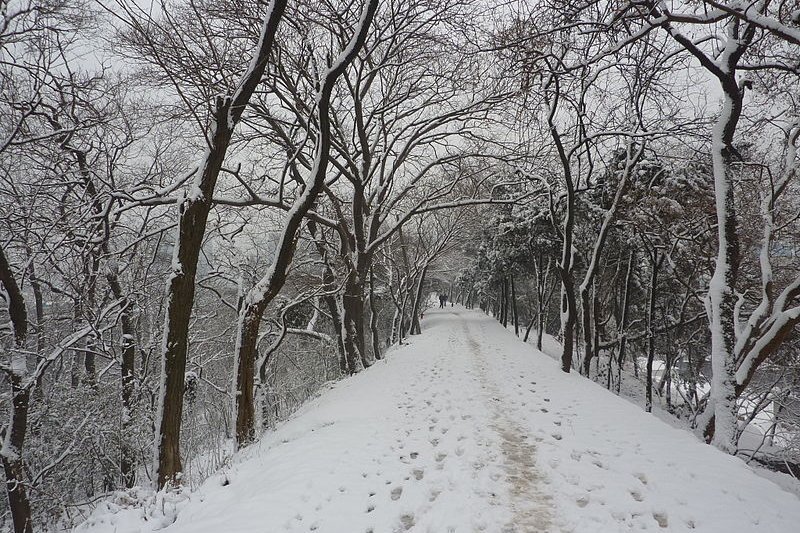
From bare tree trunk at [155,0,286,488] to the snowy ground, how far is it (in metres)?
0.88

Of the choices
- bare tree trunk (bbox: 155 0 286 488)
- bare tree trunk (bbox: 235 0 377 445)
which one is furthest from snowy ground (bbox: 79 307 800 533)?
bare tree trunk (bbox: 235 0 377 445)

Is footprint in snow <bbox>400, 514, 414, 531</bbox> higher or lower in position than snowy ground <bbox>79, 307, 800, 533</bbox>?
lower

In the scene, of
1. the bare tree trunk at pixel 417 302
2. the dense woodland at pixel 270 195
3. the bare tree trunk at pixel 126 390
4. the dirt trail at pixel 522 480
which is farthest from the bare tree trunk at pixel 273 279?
the bare tree trunk at pixel 417 302

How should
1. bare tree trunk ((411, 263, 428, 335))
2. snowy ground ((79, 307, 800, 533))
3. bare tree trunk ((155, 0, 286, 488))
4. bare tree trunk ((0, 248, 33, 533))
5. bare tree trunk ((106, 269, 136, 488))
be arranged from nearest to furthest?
1. snowy ground ((79, 307, 800, 533))
2. bare tree trunk ((155, 0, 286, 488))
3. bare tree trunk ((0, 248, 33, 533))
4. bare tree trunk ((106, 269, 136, 488))
5. bare tree trunk ((411, 263, 428, 335))

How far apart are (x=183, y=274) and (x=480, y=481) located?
176 inches

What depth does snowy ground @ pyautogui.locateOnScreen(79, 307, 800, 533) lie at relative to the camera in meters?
3.49

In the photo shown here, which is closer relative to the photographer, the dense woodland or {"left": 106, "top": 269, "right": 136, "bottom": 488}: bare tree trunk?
the dense woodland

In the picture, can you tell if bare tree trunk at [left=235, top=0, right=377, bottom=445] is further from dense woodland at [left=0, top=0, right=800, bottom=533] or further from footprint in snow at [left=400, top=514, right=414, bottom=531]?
footprint in snow at [left=400, top=514, right=414, bottom=531]

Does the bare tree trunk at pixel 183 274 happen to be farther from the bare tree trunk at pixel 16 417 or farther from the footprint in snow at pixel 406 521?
the footprint in snow at pixel 406 521

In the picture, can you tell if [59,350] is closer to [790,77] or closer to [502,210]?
[790,77]

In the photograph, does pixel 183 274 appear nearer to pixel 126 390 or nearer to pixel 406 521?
pixel 406 521

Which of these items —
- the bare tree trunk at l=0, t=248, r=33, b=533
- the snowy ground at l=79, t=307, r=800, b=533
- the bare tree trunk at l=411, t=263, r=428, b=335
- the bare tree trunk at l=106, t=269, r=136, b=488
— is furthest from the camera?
the bare tree trunk at l=411, t=263, r=428, b=335

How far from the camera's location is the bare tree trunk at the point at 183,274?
523 centimetres

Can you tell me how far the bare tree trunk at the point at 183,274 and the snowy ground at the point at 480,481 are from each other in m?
0.88
